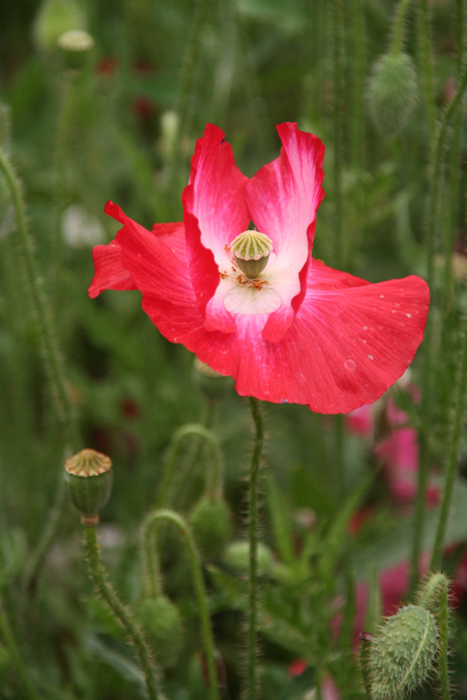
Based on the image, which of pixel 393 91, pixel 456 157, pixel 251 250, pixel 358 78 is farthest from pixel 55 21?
pixel 251 250

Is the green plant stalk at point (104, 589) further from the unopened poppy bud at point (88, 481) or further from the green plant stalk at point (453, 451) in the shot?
the green plant stalk at point (453, 451)

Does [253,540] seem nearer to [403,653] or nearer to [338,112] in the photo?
[403,653]

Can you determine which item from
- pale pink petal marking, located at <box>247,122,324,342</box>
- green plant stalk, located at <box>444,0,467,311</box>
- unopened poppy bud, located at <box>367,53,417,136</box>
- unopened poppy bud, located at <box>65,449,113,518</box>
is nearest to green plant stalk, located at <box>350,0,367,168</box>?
unopened poppy bud, located at <box>367,53,417,136</box>

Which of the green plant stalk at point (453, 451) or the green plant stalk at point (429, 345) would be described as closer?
the green plant stalk at point (453, 451)

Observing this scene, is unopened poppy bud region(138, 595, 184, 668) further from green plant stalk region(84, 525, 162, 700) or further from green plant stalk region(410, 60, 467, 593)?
green plant stalk region(410, 60, 467, 593)

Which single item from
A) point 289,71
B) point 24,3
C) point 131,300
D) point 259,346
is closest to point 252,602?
point 259,346

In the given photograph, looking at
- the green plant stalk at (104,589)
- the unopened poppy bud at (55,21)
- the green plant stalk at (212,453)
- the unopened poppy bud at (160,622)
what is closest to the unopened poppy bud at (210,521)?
the green plant stalk at (212,453)
